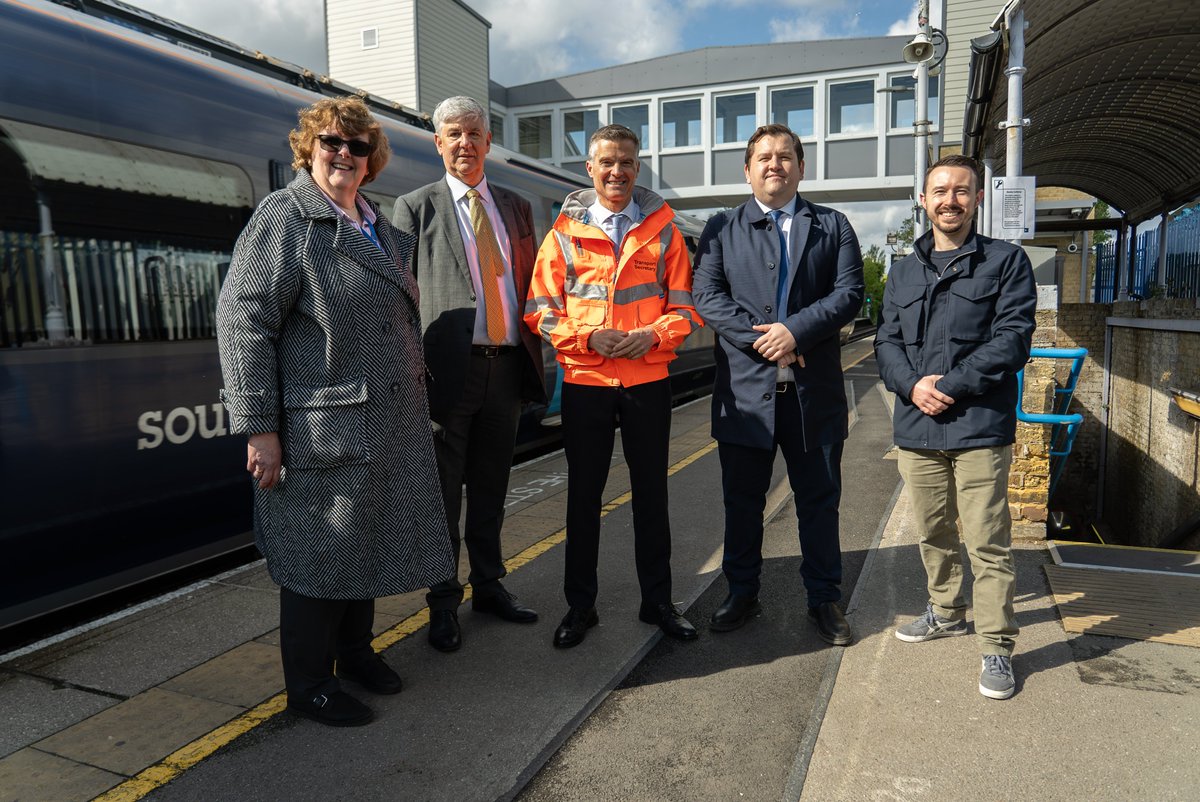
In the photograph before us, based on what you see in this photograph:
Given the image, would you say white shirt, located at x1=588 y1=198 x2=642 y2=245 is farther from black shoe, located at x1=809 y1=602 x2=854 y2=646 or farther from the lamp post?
the lamp post

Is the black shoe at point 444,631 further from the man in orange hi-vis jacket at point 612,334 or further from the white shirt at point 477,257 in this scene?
the white shirt at point 477,257

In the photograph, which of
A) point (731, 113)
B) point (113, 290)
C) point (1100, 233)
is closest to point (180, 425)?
point (113, 290)

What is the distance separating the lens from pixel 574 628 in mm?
3516

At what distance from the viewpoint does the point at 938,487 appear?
3.45m

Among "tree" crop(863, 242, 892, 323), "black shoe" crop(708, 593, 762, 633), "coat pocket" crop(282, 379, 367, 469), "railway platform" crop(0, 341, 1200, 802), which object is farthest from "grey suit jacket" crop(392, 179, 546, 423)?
"tree" crop(863, 242, 892, 323)

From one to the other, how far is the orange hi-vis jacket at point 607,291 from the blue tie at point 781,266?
1.24ft

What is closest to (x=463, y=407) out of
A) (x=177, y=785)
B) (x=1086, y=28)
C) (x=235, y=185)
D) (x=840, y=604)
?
(x=177, y=785)

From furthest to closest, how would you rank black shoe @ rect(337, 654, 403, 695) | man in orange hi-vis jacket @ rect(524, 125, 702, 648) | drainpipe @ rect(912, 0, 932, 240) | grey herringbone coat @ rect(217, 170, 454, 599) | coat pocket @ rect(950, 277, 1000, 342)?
drainpipe @ rect(912, 0, 932, 240), man in orange hi-vis jacket @ rect(524, 125, 702, 648), coat pocket @ rect(950, 277, 1000, 342), black shoe @ rect(337, 654, 403, 695), grey herringbone coat @ rect(217, 170, 454, 599)

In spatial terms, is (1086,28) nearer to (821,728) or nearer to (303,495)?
(821,728)

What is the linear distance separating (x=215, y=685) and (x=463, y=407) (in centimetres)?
142

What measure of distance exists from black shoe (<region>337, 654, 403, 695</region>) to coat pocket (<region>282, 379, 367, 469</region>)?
2.81ft

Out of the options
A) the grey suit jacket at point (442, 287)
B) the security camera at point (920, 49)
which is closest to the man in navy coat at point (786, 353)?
the grey suit jacket at point (442, 287)

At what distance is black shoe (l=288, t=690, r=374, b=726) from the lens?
2.85 metres

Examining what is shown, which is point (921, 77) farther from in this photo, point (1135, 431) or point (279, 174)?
point (279, 174)
